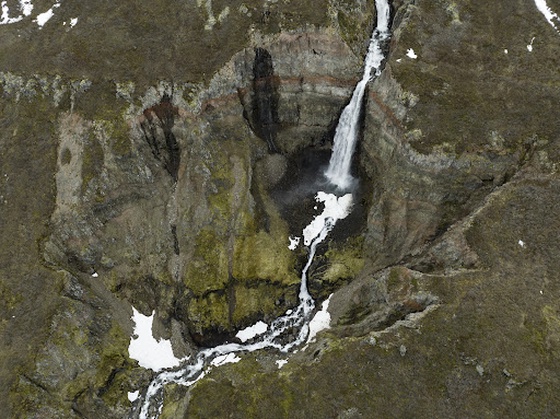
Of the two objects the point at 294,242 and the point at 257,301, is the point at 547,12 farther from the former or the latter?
the point at 257,301

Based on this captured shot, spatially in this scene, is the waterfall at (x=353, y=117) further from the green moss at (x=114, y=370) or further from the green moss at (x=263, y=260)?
the green moss at (x=114, y=370)

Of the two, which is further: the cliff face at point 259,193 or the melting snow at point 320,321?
the melting snow at point 320,321

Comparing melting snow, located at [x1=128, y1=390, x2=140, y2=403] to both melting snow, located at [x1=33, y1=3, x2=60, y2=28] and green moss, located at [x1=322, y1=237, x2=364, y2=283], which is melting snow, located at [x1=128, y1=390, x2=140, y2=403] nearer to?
green moss, located at [x1=322, y1=237, x2=364, y2=283]

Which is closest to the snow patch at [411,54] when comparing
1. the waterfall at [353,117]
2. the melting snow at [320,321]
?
the waterfall at [353,117]

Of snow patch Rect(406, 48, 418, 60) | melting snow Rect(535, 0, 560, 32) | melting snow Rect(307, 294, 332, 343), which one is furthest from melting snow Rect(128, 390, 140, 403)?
melting snow Rect(535, 0, 560, 32)

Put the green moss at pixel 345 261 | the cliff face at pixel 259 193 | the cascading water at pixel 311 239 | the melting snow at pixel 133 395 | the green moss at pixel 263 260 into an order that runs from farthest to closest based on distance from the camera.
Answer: the green moss at pixel 345 261, the green moss at pixel 263 260, the cascading water at pixel 311 239, the melting snow at pixel 133 395, the cliff face at pixel 259 193

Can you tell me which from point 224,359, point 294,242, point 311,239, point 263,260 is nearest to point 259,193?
Result: point 294,242
